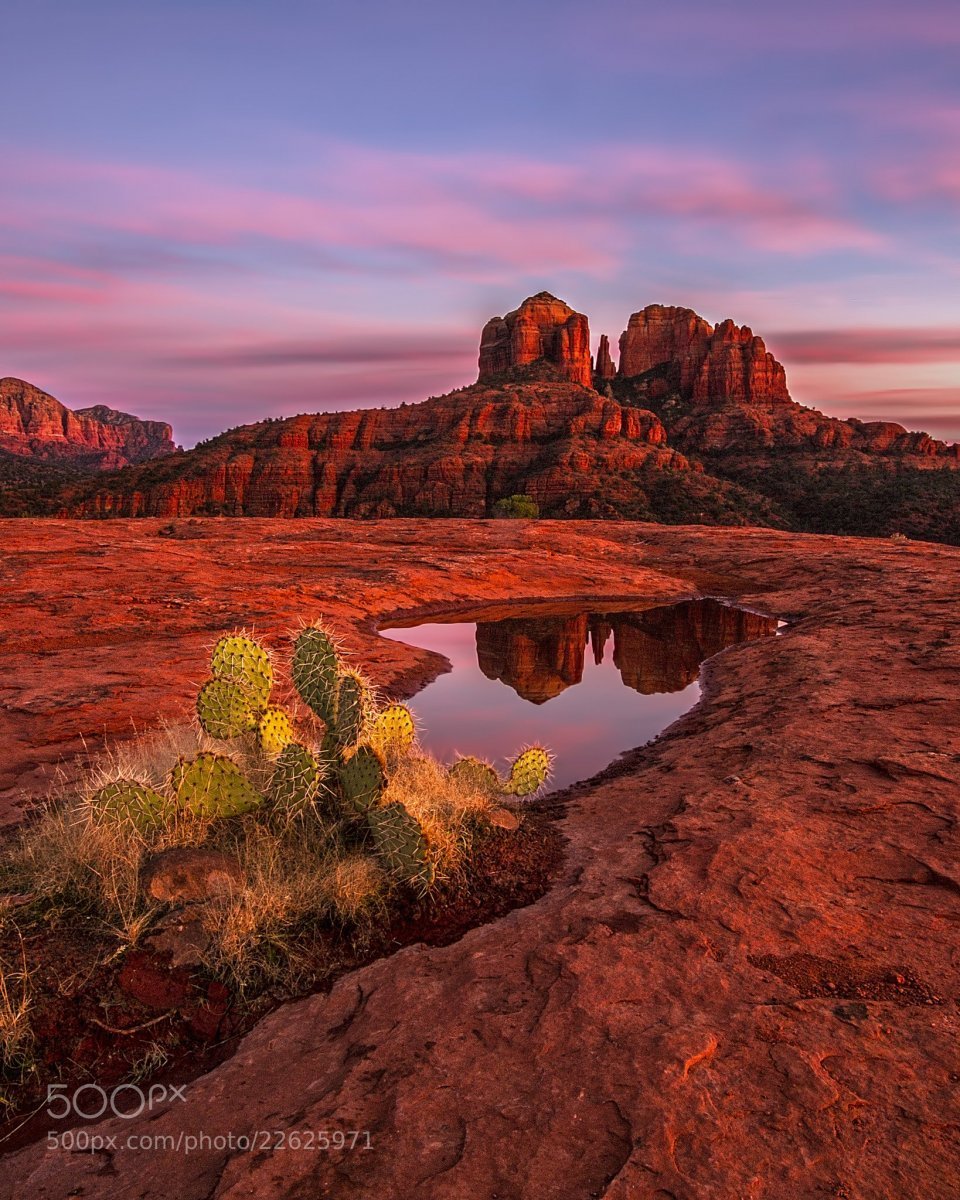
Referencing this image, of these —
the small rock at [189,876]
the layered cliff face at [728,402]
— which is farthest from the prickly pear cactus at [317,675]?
the layered cliff face at [728,402]

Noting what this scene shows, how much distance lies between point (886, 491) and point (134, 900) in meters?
73.2

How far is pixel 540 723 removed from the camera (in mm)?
10797

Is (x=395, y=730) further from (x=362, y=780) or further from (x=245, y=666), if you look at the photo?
(x=245, y=666)

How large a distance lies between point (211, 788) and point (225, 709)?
44.4 inches

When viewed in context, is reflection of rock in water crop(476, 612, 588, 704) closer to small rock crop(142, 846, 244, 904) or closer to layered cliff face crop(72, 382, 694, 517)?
small rock crop(142, 846, 244, 904)

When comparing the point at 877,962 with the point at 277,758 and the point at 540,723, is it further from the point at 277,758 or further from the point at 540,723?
the point at 540,723

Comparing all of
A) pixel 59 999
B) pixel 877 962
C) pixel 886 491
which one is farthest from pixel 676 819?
pixel 886 491

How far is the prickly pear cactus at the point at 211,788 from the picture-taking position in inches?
211

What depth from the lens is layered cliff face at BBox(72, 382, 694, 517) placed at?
74.4 meters

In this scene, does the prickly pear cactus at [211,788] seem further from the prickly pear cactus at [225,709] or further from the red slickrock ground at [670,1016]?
the red slickrock ground at [670,1016]

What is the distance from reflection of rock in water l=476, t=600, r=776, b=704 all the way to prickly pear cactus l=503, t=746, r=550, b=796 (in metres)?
4.85

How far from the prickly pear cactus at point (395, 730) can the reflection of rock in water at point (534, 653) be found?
16.8 feet

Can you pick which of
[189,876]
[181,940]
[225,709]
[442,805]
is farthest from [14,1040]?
[442,805]

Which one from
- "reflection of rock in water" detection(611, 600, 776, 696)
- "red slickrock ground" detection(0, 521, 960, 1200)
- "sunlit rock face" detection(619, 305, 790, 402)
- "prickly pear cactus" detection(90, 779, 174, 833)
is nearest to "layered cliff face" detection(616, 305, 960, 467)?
"sunlit rock face" detection(619, 305, 790, 402)
